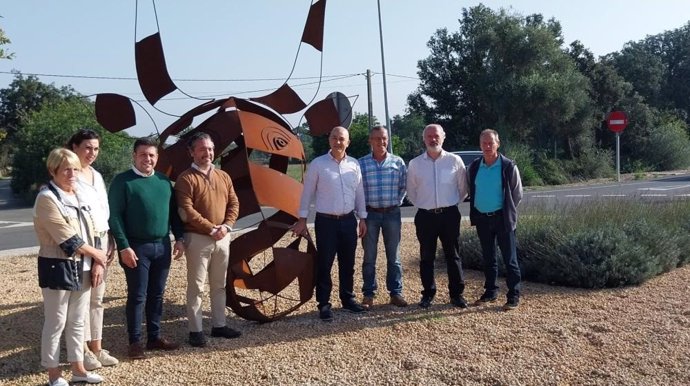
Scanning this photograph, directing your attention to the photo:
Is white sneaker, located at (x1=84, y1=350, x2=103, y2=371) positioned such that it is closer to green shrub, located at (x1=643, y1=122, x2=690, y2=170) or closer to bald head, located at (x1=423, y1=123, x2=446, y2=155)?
bald head, located at (x1=423, y1=123, x2=446, y2=155)

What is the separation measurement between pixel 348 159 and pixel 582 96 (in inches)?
1179

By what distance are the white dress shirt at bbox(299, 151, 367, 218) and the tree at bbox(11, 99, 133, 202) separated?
20877 millimetres

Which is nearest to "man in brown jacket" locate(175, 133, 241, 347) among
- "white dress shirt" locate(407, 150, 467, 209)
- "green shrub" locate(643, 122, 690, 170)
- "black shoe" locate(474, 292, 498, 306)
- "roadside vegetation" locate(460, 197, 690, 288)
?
"white dress shirt" locate(407, 150, 467, 209)

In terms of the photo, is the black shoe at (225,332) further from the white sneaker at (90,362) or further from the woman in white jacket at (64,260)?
the woman in white jacket at (64,260)

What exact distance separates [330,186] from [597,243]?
3329 mm

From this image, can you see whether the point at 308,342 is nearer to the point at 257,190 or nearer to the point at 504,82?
the point at 257,190

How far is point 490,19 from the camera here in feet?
114

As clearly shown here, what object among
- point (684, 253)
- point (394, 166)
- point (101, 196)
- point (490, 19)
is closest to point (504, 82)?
point (490, 19)

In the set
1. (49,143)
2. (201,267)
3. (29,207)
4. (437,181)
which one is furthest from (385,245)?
(49,143)

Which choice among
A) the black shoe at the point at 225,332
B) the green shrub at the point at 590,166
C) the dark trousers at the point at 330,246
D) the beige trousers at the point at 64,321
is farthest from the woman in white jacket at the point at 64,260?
the green shrub at the point at 590,166

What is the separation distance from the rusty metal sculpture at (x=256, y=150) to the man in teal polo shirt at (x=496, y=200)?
1.37 meters

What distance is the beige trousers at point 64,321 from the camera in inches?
175

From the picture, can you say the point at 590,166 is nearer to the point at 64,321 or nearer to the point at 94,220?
the point at 94,220

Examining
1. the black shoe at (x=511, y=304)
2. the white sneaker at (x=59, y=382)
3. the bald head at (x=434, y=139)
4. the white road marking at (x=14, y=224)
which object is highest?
the bald head at (x=434, y=139)
